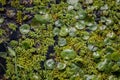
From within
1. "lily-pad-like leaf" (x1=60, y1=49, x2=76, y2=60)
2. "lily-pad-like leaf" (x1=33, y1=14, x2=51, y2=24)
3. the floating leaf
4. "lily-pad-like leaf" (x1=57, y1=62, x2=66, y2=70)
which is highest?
"lily-pad-like leaf" (x1=33, y1=14, x2=51, y2=24)

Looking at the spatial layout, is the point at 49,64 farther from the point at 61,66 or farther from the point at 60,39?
the point at 60,39

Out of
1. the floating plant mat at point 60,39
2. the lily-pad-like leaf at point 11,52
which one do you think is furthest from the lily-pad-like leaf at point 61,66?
the lily-pad-like leaf at point 11,52

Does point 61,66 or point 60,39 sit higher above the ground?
point 60,39

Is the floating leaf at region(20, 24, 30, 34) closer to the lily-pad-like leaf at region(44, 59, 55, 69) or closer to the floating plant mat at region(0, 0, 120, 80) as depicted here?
the floating plant mat at region(0, 0, 120, 80)

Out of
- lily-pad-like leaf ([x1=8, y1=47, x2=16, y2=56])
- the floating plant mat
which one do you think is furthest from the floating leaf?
lily-pad-like leaf ([x1=8, y1=47, x2=16, y2=56])

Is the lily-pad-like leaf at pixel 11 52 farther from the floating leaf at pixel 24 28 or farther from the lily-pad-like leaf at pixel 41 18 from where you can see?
the lily-pad-like leaf at pixel 41 18

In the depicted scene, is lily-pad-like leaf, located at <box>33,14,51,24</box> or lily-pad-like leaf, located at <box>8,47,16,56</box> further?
lily-pad-like leaf, located at <box>33,14,51,24</box>

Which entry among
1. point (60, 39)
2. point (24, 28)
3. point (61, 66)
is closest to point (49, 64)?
point (61, 66)

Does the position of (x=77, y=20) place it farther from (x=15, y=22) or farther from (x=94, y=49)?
Answer: (x=15, y=22)
